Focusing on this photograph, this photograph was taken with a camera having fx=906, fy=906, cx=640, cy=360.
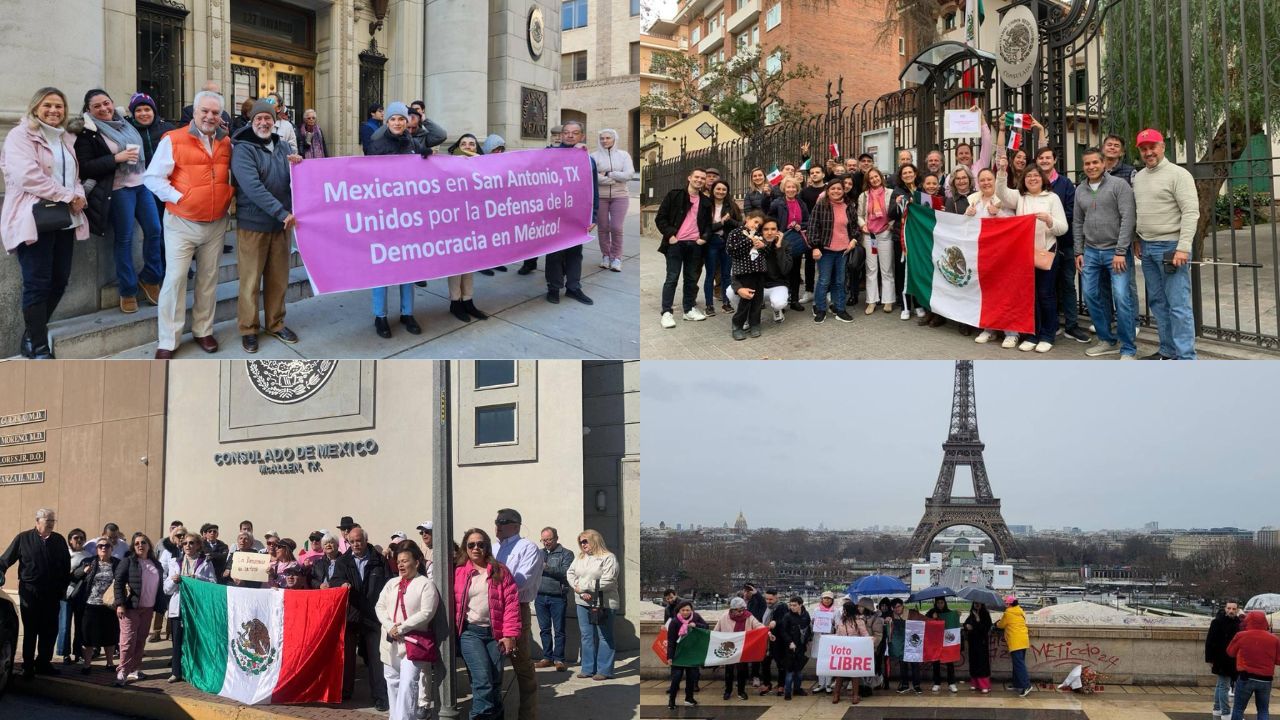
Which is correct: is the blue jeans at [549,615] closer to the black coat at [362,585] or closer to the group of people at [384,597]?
the group of people at [384,597]

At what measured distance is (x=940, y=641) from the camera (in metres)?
11.9

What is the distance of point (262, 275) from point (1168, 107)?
871cm

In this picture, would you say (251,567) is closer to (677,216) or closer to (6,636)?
(6,636)

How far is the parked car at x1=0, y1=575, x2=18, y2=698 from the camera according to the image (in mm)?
8008

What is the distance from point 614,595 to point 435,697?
7.34 feet

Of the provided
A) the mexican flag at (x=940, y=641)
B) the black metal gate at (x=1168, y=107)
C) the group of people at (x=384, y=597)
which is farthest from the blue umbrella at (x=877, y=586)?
the black metal gate at (x=1168, y=107)

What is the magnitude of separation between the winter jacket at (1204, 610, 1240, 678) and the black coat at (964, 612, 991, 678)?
9.00ft

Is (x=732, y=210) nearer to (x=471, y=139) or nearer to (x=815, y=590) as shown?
(x=471, y=139)

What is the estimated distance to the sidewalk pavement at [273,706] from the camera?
7383 millimetres

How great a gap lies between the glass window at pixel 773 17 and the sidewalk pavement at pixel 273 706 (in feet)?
140

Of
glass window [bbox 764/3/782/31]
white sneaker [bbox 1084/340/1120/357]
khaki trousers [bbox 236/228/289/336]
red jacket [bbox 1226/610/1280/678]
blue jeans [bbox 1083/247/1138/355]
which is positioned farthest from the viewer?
glass window [bbox 764/3/782/31]

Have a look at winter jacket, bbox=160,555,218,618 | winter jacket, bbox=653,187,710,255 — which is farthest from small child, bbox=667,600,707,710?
winter jacket, bbox=160,555,218,618

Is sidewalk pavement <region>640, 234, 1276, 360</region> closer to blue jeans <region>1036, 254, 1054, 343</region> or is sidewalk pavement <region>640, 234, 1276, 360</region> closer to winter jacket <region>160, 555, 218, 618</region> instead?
blue jeans <region>1036, 254, 1054, 343</region>

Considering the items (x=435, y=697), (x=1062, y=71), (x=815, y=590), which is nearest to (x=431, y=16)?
(x=1062, y=71)
